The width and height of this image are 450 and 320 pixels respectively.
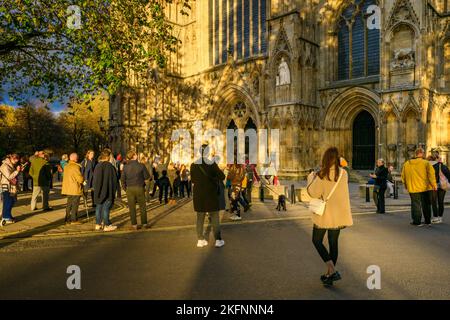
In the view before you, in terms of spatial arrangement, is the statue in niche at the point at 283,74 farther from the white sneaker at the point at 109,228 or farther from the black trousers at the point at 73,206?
the white sneaker at the point at 109,228

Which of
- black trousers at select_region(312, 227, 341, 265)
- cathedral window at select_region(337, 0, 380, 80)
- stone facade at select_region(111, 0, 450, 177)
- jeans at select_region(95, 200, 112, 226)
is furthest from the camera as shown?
cathedral window at select_region(337, 0, 380, 80)

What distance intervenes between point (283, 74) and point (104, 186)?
52.7ft

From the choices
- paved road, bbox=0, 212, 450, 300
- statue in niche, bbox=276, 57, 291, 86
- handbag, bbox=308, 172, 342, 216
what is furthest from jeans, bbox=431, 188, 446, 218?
statue in niche, bbox=276, 57, 291, 86

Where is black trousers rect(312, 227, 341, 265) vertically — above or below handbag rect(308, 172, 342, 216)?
below

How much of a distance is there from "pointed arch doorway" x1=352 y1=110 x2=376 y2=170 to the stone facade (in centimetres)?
6

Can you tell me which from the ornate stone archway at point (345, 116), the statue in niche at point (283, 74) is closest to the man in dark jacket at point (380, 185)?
the ornate stone archway at point (345, 116)

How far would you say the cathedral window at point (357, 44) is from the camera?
20.6 m

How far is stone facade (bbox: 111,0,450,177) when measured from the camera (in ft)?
58.2

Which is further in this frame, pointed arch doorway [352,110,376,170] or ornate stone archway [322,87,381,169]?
pointed arch doorway [352,110,376,170]

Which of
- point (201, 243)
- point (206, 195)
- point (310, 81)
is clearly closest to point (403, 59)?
point (310, 81)

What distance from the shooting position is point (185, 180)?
14703 mm

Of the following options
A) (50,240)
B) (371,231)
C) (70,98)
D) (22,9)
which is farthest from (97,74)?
(371,231)

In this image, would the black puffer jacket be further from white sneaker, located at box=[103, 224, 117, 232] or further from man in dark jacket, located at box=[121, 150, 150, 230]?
white sneaker, located at box=[103, 224, 117, 232]

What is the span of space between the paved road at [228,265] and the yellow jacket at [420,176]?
3.34 feet
